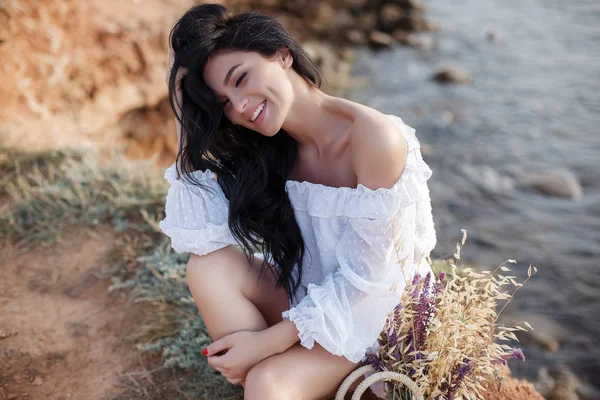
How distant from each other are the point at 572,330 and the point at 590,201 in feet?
6.20

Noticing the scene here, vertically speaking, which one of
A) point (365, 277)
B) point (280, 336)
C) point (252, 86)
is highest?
point (252, 86)

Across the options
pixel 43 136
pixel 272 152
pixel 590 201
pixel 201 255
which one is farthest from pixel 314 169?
pixel 590 201

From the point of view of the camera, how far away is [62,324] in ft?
9.64

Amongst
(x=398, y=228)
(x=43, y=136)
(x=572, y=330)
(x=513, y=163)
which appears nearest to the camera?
(x=398, y=228)

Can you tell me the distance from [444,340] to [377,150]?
2.56 ft

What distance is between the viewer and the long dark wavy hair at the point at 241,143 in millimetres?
2207

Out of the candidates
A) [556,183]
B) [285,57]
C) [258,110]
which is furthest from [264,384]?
[556,183]

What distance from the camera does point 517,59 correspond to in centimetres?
835

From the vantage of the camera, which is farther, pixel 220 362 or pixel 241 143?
pixel 241 143

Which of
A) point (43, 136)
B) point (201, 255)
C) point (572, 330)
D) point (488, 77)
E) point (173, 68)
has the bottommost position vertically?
point (572, 330)

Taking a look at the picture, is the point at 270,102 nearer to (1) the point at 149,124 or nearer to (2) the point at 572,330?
(2) the point at 572,330

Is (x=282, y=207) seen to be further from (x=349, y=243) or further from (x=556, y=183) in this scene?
(x=556, y=183)

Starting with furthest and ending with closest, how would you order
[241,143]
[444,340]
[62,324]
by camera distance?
[62,324] < [241,143] < [444,340]

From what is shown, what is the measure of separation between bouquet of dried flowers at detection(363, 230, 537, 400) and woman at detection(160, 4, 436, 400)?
0.40 feet
